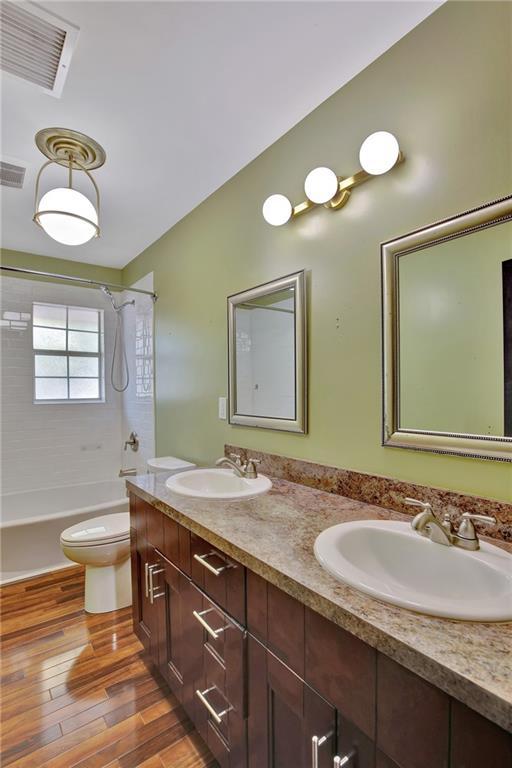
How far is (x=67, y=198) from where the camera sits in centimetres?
158

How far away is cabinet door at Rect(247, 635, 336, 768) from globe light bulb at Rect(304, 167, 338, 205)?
1.49 metres

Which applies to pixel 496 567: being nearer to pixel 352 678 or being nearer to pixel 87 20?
pixel 352 678

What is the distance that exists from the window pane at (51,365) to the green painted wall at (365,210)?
1.85 m

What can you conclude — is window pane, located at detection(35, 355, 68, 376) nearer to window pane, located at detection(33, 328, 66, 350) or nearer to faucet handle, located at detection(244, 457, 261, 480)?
window pane, located at detection(33, 328, 66, 350)

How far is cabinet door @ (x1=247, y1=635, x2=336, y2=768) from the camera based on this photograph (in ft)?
2.37

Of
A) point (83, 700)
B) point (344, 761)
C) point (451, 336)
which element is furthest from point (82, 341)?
point (344, 761)

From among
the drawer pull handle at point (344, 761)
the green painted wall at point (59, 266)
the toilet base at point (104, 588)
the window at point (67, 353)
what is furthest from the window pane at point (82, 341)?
the drawer pull handle at point (344, 761)

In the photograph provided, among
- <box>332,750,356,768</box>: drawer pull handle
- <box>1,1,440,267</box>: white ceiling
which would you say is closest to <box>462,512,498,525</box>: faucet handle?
<box>332,750,356,768</box>: drawer pull handle

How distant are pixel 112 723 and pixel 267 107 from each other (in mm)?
2571

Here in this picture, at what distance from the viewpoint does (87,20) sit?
3.72ft

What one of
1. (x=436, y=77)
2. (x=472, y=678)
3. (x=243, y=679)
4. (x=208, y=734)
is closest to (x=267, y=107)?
(x=436, y=77)

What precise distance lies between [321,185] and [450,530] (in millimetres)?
1256

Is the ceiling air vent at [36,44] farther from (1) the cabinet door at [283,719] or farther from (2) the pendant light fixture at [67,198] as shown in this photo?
(1) the cabinet door at [283,719]

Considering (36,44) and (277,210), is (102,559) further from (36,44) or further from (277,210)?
(36,44)
